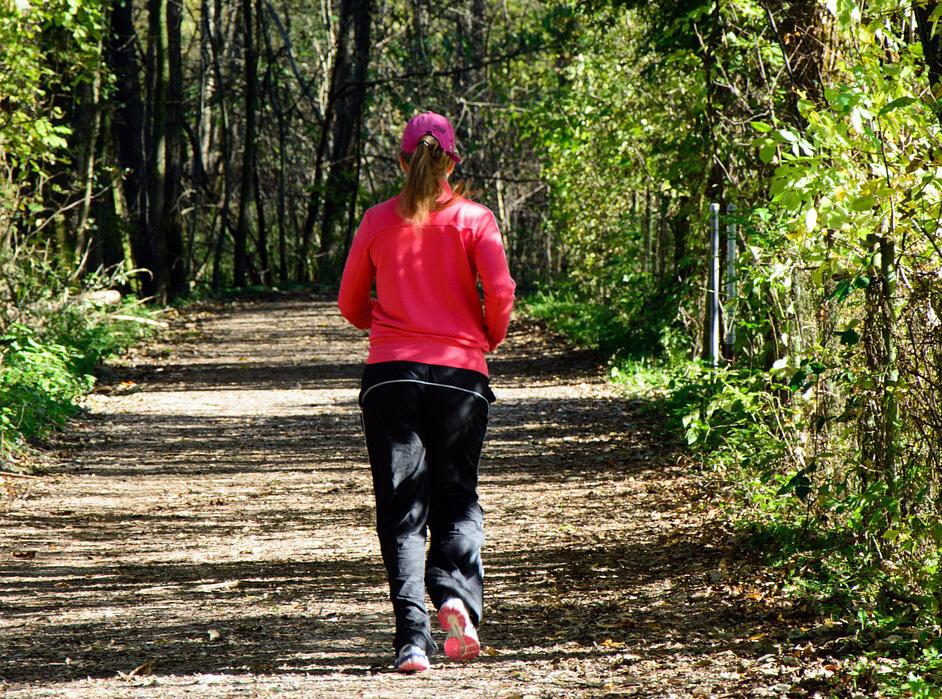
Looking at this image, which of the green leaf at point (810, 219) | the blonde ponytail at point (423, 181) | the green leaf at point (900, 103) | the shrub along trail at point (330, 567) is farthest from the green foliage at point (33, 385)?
the green leaf at point (900, 103)

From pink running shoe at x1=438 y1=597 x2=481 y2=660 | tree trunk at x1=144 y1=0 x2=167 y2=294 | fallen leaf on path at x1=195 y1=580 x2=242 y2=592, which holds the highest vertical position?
tree trunk at x1=144 y1=0 x2=167 y2=294

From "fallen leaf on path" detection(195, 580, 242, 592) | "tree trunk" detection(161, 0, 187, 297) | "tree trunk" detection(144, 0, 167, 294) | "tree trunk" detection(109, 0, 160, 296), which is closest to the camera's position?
"fallen leaf on path" detection(195, 580, 242, 592)

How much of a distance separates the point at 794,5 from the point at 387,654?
5.42 meters

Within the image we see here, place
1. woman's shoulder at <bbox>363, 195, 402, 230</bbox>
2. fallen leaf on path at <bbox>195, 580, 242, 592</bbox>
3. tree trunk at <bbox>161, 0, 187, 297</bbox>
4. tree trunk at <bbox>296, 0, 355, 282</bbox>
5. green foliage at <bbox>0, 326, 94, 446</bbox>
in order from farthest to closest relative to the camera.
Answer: tree trunk at <bbox>296, 0, 355, 282</bbox>, tree trunk at <bbox>161, 0, 187, 297</bbox>, green foliage at <bbox>0, 326, 94, 446</bbox>, fallen leaf on path at <bbox>195, 580, 242, 592</bbox>, woman's shoulder at <bbox>363, 195, 402, 230</bbox>

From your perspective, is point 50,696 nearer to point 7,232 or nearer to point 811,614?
point 811,614

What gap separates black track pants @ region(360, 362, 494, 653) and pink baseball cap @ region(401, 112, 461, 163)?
825mm

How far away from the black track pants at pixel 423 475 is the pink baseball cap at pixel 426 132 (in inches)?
32.5

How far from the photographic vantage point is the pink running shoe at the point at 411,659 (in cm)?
440

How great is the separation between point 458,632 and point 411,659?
0.20m

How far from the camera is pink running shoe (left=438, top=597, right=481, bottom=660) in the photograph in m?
4.42

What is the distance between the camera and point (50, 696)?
437 centimetres

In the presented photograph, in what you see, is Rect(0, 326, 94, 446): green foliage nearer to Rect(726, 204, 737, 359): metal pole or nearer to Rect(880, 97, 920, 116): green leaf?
Rect(726, 204, 737, 359): metal pole

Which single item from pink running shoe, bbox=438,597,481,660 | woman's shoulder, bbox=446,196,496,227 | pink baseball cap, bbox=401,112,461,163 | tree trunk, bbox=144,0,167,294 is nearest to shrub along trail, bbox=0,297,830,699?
pink running shoe, bbox=438,597,481,660

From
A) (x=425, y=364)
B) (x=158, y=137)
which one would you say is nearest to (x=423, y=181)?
(x=425, y=364)
